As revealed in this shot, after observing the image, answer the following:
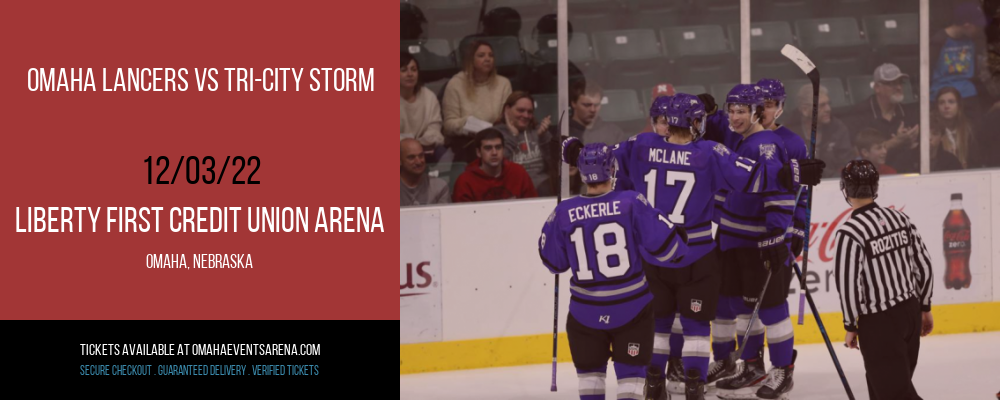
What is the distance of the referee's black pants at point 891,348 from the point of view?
441 cm

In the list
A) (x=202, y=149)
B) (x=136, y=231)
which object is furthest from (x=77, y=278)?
(x=202, y=149)

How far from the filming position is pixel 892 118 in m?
7.49

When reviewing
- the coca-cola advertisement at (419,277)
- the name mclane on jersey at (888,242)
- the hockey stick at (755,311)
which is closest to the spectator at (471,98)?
the coca-cola advertisement at (419,277)

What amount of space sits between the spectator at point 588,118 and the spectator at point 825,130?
1.10 meters

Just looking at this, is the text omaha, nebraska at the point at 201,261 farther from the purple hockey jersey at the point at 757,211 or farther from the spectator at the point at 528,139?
the purple hockey jersey at the point at 757,211

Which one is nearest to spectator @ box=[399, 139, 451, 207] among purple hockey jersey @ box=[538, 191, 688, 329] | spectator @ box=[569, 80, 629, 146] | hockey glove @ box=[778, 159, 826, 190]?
spectator @ box=[569, 80, 629, 146]

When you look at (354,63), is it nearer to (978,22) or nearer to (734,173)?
(734,173)

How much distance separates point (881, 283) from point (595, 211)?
1.00 meters

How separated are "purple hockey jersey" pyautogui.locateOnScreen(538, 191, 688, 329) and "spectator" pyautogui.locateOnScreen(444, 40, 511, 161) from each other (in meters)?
2.31

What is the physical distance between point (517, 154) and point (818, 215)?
165 centimetres

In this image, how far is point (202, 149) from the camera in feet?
21.2

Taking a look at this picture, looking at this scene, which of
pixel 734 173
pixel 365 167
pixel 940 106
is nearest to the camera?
pixel 734 173

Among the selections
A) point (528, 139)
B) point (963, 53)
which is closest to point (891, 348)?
point (528, 139)

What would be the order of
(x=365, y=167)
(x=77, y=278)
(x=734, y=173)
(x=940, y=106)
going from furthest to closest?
(x=940, y=106) → (x=365, y=167) → (x=77, y=278) → (x=734, y=173)
